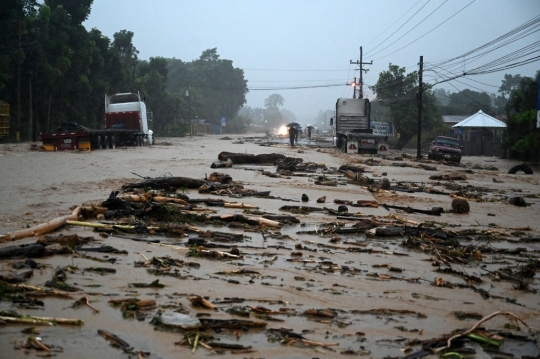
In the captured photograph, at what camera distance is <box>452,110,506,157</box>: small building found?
162 feet

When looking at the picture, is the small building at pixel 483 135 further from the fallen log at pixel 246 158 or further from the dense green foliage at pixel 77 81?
the fallen log at pixel 246 158

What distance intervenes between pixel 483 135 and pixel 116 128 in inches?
1286

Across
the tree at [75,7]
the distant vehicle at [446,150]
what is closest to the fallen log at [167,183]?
the distant vehicle at [446,150]

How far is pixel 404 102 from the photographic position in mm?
57969

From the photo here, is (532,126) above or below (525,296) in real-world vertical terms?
above

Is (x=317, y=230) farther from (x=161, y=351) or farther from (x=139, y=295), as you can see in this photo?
(x=161, y=351)

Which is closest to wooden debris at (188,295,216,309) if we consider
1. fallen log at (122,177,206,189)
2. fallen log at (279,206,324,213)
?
fallen log at (279,206,324,213)

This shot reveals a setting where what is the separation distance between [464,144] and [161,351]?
54442 millimetres

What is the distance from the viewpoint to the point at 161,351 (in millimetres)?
4238

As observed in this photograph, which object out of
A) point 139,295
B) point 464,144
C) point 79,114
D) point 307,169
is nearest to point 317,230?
point 139,295

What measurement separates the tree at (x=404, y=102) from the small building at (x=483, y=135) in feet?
14.4

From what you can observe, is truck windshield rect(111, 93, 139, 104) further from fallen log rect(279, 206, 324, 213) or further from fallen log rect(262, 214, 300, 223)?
fallen log rect(262, 214, 300, 223)

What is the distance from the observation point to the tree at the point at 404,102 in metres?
57.4

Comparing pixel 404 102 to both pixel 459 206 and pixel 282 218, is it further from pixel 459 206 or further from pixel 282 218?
pixel 282 218
